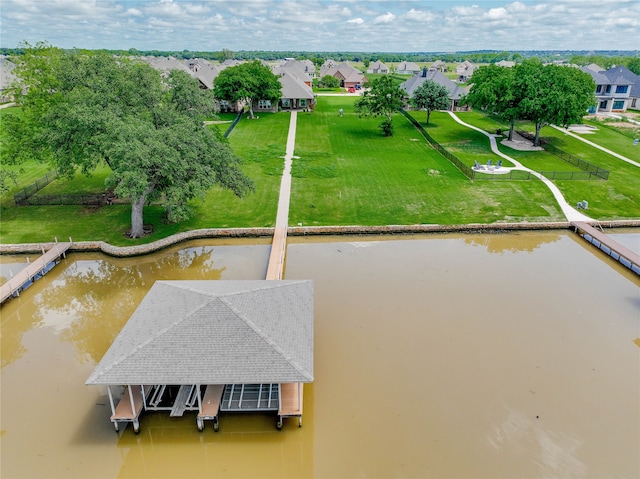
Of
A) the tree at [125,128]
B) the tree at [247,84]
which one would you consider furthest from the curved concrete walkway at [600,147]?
the tree at [247,84]

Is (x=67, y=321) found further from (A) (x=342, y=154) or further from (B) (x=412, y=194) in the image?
(A) (x=342, y=154)

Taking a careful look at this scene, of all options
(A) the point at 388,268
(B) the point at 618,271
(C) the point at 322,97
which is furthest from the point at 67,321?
(C) the point at 322,97

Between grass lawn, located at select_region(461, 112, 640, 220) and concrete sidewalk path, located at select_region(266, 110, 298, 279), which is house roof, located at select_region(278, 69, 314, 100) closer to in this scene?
concrete sidewalk path, located at select_region(266, 110, 298, 279)

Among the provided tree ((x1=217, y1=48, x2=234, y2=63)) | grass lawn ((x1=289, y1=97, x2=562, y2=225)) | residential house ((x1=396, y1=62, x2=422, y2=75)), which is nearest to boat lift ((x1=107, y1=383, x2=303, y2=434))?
grass lawn ((x1=289, y1=97, x2=562, y2=225))

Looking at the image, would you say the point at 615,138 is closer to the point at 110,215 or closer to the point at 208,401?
the point at 110,215

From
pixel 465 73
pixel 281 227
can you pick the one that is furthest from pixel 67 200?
pixel 465 73

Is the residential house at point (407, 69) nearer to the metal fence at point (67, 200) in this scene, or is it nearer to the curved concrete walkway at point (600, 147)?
the curved concrete walkway at point (600, 147)
